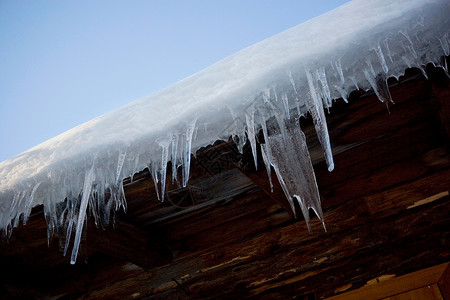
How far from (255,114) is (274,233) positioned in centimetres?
120

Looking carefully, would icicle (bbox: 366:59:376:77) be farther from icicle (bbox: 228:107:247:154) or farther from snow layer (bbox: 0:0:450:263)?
icicle (bbox: 228:107:247:154)

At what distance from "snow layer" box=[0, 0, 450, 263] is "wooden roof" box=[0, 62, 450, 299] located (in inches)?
6.8

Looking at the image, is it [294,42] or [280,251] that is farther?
[280,251]

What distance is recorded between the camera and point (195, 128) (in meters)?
1.34

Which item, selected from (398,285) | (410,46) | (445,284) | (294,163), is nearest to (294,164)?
(294,163)

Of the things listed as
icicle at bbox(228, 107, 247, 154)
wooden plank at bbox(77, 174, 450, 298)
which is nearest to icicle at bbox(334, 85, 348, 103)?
icicle at bbox(228, 107, 247, 154)

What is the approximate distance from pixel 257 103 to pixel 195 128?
0.84 feet

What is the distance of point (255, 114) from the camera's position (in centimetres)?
132

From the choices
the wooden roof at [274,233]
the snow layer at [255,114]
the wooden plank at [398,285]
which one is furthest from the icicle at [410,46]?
the wooden plank at [398,285]

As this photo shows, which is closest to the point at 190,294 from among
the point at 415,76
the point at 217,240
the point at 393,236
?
the point at 217,240

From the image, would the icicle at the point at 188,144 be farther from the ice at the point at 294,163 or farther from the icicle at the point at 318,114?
the icicle at the point at 318,114

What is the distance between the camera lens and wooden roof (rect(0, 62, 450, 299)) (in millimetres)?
1830

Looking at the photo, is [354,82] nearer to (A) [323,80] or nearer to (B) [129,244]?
(A) [323,80]

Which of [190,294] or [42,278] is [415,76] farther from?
[42,278]
